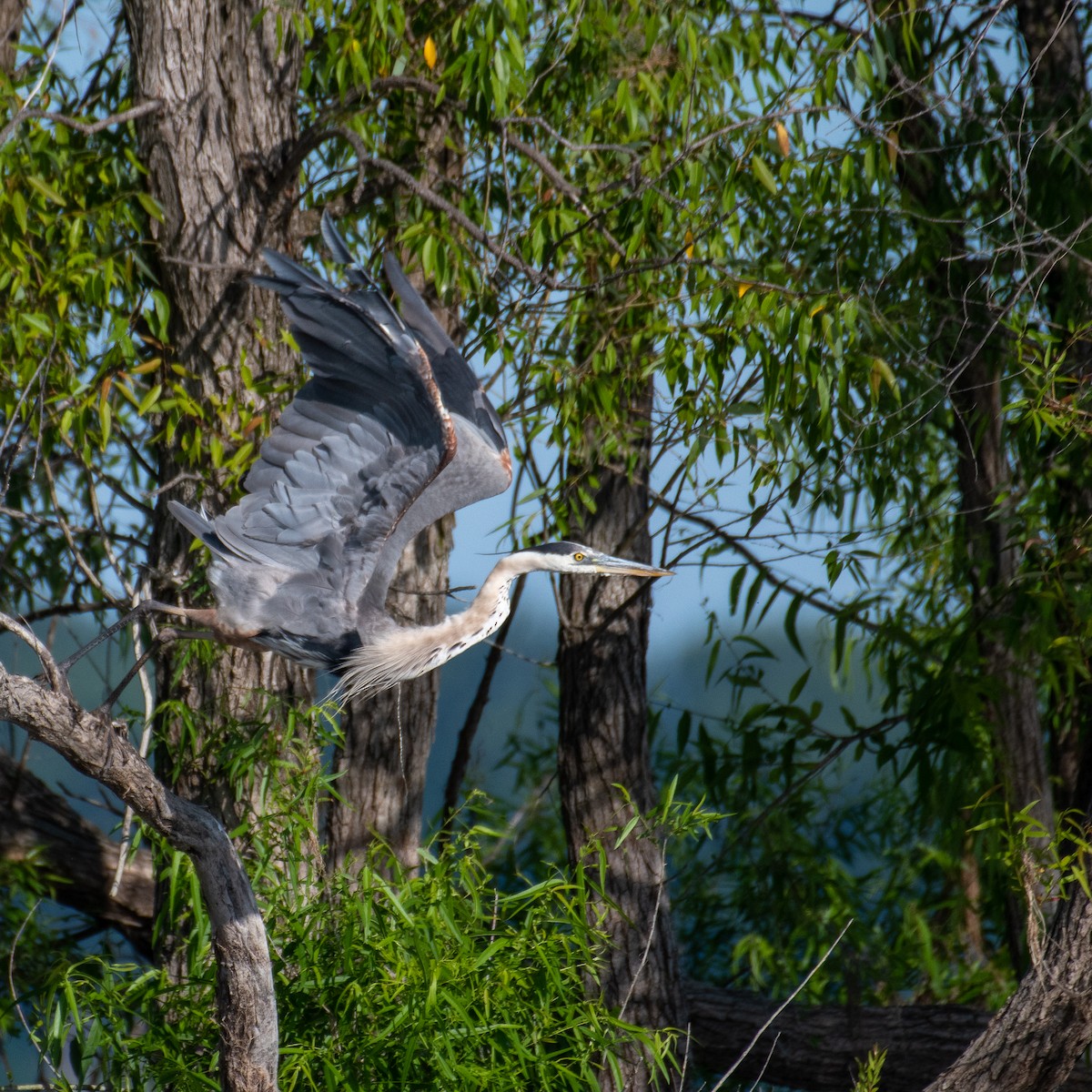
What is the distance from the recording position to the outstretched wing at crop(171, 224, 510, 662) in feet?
7.67

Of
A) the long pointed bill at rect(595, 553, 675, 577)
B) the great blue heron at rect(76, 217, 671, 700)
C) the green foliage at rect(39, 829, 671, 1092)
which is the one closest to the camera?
the green foliage at rect(39, 829, 671, 1092)

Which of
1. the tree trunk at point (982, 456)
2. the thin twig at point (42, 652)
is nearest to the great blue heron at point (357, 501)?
the thin twig at point (42, 652)

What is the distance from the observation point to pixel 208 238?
3186 millimetres

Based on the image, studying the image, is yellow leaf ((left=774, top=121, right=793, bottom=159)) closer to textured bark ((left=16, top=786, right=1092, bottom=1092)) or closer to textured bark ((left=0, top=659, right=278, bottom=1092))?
textured bark ((left=0, top=659, right=278, bottom=1092))

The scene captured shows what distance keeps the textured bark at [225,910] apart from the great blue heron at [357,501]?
49 centimetres

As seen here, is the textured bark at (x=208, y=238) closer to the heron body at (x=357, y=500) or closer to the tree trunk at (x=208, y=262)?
the tree trunk at (x=208, y=262)

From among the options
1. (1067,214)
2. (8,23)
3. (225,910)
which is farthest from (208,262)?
(1067,214)

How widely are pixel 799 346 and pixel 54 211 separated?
5.57 feet

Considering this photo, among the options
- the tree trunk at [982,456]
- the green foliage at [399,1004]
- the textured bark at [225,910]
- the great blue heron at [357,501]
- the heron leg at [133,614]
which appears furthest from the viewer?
the tree trunk at [982,456]

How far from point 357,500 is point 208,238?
97 centimetres

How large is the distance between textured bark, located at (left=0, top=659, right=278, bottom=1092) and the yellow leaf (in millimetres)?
1783

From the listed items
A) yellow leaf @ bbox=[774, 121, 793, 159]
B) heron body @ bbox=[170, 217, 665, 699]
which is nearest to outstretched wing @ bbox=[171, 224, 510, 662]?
heron body @ bbox=[170, 217, 665, 699]

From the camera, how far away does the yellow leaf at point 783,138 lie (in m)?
2.93

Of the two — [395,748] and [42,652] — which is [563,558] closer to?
[42,652]
